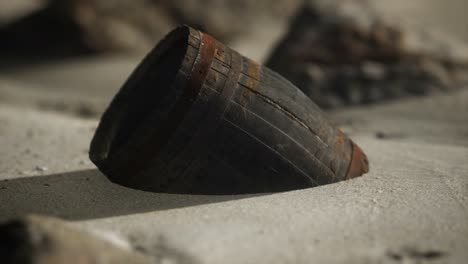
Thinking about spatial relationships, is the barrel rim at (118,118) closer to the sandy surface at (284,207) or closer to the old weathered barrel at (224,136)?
the old weathered barrel at (224,136)

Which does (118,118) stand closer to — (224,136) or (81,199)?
(81,199)

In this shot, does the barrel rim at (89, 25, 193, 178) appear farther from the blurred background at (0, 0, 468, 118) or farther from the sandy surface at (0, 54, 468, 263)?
the blurred background at (0, 0, 468, 118)

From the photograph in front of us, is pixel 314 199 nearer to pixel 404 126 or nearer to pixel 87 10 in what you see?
pixel 404 126

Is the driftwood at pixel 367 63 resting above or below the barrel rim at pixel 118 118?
above

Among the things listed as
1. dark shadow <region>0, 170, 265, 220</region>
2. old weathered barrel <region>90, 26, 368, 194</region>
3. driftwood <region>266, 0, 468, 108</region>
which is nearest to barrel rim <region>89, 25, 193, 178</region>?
old weathered barrel <region>90, 26, 368, 194</region>

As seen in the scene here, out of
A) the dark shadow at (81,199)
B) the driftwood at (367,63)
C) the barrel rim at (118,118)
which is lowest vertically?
the dark shadow at (81,199)

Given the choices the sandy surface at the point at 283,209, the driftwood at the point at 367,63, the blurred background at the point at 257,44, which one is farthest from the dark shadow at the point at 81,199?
the driftwood at the point at 367,63
